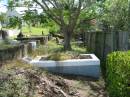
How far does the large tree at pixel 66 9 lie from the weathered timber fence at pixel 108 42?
1.32 metres

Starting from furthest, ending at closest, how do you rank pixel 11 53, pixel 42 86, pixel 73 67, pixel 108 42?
pixel 108 42, pixel 11 53, pixel 73 67, pixel 42 86

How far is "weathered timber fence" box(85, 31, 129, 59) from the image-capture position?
51.9 ft

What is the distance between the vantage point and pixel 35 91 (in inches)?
342

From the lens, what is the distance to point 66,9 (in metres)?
21.8

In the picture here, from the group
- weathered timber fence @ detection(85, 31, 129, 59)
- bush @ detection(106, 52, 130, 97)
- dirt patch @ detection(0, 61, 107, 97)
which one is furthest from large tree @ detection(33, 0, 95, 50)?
bush @ detection(106, 52, 130, 97)

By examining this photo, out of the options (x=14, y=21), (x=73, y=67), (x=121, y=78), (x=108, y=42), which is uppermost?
(x=14, y=21)

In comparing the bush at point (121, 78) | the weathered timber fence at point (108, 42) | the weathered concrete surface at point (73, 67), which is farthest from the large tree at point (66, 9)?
the bush at point (121, 78)

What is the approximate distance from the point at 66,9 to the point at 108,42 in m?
5.10

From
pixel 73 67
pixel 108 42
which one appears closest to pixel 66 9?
pixel 108 42

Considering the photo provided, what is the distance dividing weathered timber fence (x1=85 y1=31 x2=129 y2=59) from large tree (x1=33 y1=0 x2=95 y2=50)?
132cm

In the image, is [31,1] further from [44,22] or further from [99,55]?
[99,55]

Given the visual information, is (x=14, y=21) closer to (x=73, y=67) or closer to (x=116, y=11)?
(x=116, y=11)

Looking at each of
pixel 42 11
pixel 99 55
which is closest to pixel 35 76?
pixel 99 55

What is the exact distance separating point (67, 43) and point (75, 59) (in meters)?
7.90
